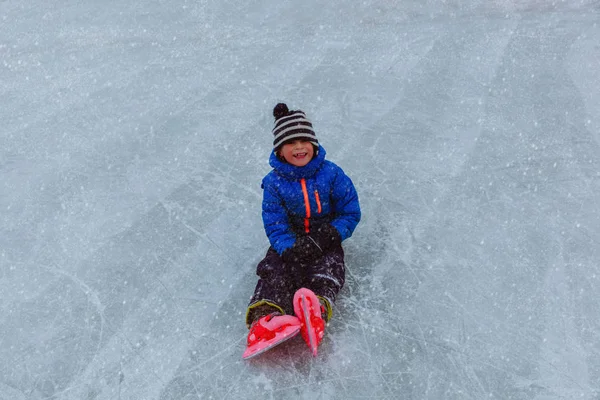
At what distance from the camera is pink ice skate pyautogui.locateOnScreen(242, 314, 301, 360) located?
2.53 m

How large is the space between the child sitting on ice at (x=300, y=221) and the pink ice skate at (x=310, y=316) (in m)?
0.07

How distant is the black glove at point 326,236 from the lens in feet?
9.52

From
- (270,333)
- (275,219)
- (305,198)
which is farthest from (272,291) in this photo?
(305,198)

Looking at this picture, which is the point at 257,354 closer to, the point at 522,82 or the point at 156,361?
the point at 156,361

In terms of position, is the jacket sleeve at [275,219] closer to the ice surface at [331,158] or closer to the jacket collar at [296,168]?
the jacket collar at [296,168]

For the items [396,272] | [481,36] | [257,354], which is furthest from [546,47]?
[257,354]

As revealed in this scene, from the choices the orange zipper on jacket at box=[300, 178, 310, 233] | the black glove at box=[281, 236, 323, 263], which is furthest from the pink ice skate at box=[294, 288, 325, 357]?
the orange zipper on jacket at box=[300, 178, 310, 233]

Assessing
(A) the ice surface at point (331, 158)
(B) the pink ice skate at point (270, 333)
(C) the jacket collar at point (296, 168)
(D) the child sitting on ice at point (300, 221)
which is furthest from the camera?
(C) the jacket collar at point (296, 168)

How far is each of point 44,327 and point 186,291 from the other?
2.36ft

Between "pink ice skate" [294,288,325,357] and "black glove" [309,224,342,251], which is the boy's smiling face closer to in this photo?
"black glove" [309,224,342,251]

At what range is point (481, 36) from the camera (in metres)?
5.37

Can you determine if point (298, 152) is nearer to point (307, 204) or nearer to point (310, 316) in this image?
point (307, 204)

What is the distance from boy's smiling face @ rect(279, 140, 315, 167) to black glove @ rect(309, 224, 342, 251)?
337 millimetres

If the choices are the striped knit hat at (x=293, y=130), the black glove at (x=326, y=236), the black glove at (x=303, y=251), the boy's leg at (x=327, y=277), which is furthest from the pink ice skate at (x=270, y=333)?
the striped knit hat at (x=293, y=130)
